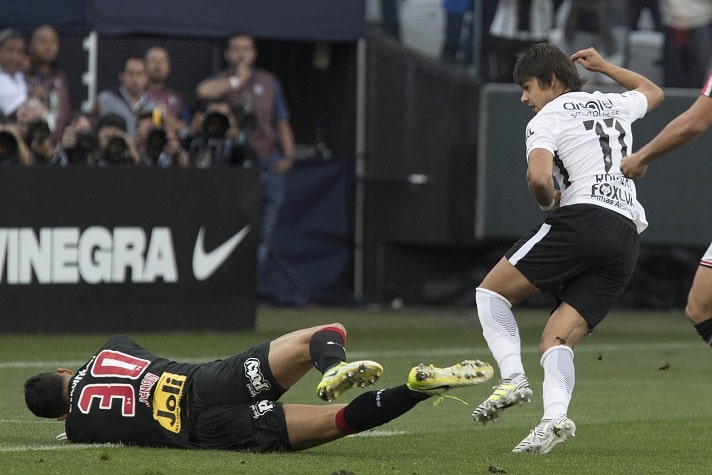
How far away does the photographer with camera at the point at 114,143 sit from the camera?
Result: 14000mm

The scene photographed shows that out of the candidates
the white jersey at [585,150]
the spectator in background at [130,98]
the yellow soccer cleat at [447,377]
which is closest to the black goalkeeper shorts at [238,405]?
the yellow soccer cleat at [447,377]

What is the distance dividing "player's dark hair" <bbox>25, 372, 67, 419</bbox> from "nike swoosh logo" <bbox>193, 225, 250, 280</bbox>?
6.84 metres

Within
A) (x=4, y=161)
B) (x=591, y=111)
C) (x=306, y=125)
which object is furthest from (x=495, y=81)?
(x=591, y=111)

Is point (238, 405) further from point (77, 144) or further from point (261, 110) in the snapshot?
point (261, 110)

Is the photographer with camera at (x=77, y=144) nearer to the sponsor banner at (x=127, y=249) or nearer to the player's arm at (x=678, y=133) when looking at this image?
the sponsor banner at (x=127, y=249)

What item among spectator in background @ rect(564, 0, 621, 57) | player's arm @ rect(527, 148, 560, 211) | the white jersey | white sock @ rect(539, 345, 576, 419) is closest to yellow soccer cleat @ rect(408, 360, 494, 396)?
white sock @ rect(539, 345, 576, 419)

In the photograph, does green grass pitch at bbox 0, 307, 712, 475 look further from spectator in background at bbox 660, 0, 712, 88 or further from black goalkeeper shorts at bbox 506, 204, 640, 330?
spectator in background at bbox 660, 0, 712, 88

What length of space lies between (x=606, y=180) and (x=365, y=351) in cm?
579

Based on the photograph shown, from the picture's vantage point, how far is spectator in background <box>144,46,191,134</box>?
15.3 m

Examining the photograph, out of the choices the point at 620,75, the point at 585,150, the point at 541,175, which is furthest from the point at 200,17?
the point at 541,175

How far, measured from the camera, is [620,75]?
8.16 meters

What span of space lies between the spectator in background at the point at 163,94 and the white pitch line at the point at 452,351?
370 centimetres

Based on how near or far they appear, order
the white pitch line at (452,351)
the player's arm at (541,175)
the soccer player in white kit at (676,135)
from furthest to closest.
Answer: the white pitch line at (452,351) → the player's arm at (541,175) → the soccer player in white kit at (676,135)

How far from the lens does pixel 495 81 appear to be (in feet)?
56.0
